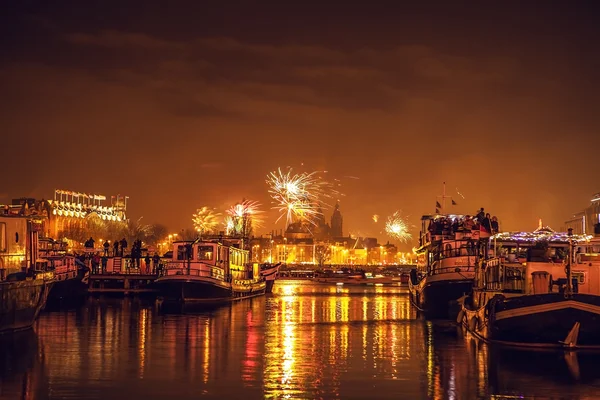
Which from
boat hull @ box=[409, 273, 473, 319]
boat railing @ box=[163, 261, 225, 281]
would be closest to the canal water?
boat hull @ box=[409, 273, 473, 319]

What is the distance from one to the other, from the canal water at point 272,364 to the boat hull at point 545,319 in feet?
3.77

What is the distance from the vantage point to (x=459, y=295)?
187ft

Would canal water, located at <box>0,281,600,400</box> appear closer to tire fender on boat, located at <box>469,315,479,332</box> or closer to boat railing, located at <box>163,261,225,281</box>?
tire fender on boat, located at <box>469,315,479,332</box>

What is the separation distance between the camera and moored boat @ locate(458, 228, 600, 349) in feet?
115

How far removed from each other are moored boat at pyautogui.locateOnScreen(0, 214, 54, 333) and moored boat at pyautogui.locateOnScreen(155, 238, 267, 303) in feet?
83.8

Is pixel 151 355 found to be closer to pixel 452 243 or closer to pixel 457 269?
pixel 457 269

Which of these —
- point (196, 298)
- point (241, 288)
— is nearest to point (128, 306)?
point (196, 298)

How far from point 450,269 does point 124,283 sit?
39.8m

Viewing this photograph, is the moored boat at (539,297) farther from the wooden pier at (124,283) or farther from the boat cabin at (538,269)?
the wooden pier at (124,283)

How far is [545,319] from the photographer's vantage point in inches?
1401

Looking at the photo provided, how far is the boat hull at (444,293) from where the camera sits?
5653 centimetres

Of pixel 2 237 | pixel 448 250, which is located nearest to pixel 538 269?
pixel 448 250

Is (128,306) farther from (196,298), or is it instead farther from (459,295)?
(459,295)

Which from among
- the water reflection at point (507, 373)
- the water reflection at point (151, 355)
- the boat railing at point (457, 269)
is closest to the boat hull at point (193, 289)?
the water reflection at point (151, 355)
